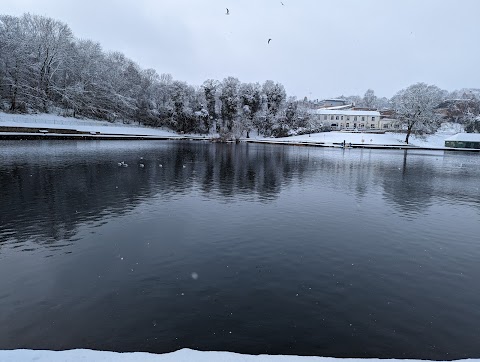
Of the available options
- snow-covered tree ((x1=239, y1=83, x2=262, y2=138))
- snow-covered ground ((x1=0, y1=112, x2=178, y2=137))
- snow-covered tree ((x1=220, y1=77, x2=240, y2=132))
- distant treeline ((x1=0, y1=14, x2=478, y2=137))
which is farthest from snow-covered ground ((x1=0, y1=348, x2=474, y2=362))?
snow-covered tree ((x1=220, y1=77, x2=240, y2=132))

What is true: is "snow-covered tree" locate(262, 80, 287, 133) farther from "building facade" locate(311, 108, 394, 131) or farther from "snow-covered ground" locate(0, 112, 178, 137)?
"building facade" locate(311, 108, 394, 131)

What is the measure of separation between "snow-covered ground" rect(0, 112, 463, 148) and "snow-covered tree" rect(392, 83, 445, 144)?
473 cm

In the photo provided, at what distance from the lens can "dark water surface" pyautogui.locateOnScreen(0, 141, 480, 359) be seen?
9180 millimetres

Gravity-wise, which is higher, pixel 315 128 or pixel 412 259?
pixel 315 128

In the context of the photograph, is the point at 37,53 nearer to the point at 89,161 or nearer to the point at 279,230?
the point at 89,161

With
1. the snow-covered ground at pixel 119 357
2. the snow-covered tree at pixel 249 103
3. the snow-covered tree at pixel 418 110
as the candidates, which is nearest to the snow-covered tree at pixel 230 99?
the snow-covered tree at pixel 249 103

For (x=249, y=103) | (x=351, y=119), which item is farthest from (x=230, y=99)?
(x=351, y=119)

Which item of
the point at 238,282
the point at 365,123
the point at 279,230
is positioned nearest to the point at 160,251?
the point at 238,282

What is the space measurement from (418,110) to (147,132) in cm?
8755

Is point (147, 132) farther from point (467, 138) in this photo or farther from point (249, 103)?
point (467, 138)

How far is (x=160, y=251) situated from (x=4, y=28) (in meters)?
97.8

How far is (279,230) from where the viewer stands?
60.6 ft

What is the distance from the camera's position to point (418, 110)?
10019cm

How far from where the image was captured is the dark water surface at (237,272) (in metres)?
9.18
